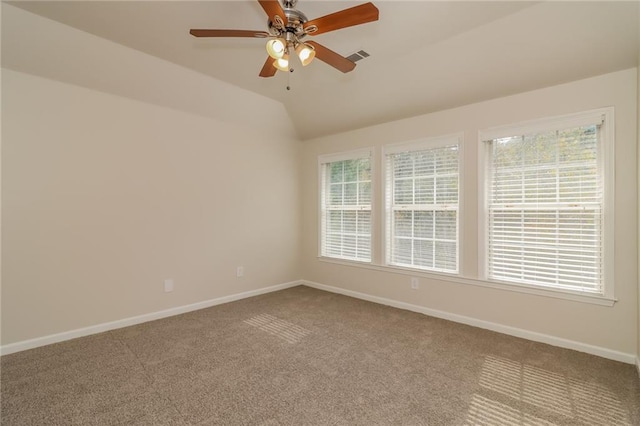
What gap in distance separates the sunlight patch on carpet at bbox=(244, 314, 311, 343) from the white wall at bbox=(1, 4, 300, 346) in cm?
90

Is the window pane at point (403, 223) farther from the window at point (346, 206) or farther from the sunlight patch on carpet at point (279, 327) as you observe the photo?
the sunlight patch on carpet at point (279, 327)

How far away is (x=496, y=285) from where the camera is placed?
119 inches

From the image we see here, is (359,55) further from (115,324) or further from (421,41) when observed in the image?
(115,324)

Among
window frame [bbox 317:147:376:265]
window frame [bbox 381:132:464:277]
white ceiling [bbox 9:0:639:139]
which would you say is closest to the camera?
white ceiling [bbox 9:0:639:139]

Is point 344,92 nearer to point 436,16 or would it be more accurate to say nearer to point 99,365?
point 436,16

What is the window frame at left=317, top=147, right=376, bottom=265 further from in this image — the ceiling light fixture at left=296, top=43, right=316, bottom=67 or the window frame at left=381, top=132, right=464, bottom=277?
the ceiling light fixture at left=296, top=43, right=316, bottom=67

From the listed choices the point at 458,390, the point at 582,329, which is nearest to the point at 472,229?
the point at 582,329

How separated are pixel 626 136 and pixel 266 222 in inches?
158

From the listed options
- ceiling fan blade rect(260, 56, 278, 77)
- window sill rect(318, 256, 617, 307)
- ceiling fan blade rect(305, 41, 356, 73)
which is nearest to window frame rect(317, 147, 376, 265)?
window sill rect(318, 256, 617, 307)

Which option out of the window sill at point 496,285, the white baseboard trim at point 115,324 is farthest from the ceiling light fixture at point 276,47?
the white baseboard trim at point 115,324

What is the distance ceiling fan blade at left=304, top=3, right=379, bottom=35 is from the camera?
1648 millimetres

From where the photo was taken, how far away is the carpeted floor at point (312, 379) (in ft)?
5.83

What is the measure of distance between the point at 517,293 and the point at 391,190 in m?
1.79

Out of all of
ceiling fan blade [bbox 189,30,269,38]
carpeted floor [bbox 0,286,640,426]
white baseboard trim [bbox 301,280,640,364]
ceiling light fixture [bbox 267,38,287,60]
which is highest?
ceiling fan blade [bbox 189,30,269,38]
